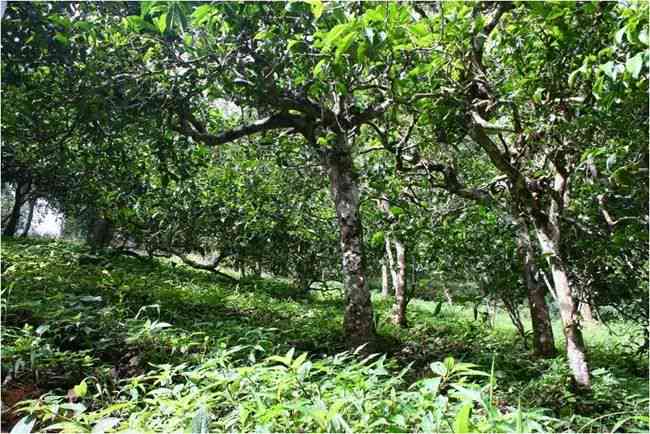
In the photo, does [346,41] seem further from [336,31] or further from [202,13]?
[202,13]

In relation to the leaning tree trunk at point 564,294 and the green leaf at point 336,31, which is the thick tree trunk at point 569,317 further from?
the green leaf at point 336,31

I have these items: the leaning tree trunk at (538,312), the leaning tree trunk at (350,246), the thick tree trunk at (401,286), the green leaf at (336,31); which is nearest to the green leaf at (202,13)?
the green leaf at (336,31)

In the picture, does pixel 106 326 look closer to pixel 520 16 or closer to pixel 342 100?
pixel 342 100

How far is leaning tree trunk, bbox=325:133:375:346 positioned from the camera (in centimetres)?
397

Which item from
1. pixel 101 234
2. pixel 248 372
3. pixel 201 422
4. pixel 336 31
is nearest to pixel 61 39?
pixel 336 31

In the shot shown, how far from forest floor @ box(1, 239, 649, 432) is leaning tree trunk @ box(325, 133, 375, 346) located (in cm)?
30

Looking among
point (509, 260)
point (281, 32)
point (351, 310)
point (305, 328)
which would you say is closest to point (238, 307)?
point (305, 328)

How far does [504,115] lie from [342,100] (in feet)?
4.58

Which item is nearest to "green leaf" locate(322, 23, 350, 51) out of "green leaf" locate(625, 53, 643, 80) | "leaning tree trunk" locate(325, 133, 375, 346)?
"green leaf" locate(625, 53, 643, 80)

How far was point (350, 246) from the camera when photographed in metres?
4.04

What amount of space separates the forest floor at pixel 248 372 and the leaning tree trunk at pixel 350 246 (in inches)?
11.8

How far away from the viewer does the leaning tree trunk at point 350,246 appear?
3975 mm

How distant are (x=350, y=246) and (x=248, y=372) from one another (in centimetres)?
233

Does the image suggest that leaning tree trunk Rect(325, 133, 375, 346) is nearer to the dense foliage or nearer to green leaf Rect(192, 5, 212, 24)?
the dense foliage
